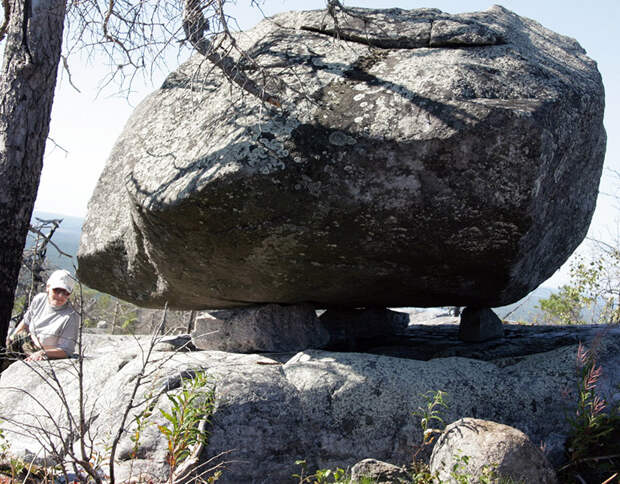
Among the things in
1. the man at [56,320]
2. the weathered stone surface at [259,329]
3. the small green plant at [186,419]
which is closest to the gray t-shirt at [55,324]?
the man at [56,320]

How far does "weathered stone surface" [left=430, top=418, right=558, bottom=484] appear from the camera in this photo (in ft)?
11.3

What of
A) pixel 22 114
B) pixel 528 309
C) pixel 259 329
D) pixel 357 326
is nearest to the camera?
pixel 22 114

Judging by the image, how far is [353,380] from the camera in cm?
454

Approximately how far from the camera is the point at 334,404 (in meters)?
4.39

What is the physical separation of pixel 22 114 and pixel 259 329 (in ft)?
9.31

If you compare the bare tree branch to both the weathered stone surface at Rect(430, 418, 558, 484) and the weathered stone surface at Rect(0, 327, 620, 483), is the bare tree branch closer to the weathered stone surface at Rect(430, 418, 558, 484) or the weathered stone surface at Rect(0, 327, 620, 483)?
the weathered stone surface at Rect(0, 327, 620, 483)

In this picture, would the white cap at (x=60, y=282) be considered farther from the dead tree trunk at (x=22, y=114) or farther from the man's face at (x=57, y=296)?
the dead tree trunk at (x=22, y=114)

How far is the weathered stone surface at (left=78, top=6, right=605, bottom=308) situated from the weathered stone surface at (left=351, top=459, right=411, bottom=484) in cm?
170

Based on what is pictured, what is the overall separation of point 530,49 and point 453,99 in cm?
148

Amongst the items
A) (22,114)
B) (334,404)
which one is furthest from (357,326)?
(22,114)

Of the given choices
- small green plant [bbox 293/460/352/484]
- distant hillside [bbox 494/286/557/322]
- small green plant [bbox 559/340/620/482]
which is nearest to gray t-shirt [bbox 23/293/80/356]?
small green plant [bbox 293/460/352/484]

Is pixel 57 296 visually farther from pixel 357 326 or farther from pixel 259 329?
pixel 357 326

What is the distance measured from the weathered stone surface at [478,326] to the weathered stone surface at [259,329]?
5.24 ft

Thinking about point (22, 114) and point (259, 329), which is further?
point (259, 329)
